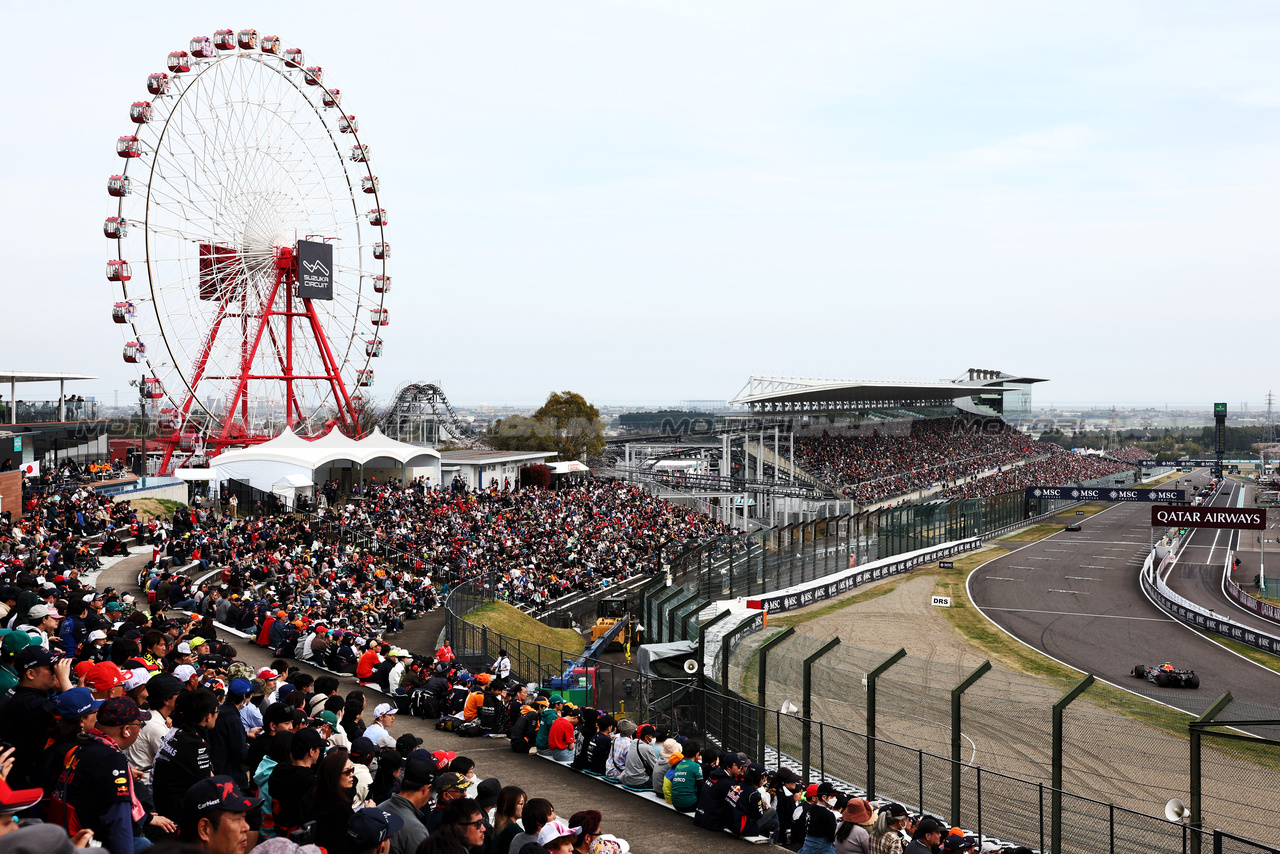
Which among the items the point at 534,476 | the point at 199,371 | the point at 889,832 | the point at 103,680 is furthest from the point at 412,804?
the point at 534,476

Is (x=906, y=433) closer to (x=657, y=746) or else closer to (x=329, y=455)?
(x=329, y=455)

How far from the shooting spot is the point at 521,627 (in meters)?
25.1

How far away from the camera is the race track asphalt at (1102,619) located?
2623 centimetres

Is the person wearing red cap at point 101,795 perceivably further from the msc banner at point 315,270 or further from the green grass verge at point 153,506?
the msc banner at point 315,270

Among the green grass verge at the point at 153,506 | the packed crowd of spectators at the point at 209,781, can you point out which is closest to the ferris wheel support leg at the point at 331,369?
the green grass verge at the point at 153,506

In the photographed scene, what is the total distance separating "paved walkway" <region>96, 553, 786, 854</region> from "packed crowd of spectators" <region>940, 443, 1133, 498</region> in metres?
62.6

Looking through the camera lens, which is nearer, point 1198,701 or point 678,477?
point 1198,701

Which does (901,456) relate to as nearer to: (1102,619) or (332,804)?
(1102,619)

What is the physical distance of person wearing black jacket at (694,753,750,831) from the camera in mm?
9938

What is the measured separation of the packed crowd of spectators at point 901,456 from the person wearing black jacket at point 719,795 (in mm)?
55896

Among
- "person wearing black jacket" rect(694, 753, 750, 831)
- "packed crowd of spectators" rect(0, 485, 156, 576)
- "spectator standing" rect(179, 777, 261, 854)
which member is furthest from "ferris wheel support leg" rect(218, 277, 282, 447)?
"spectator standing" rect(179, 777, 261, 854)

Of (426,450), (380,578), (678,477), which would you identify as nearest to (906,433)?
(678,477)

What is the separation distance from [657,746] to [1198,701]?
18189 mm

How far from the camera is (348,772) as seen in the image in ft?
21.2
